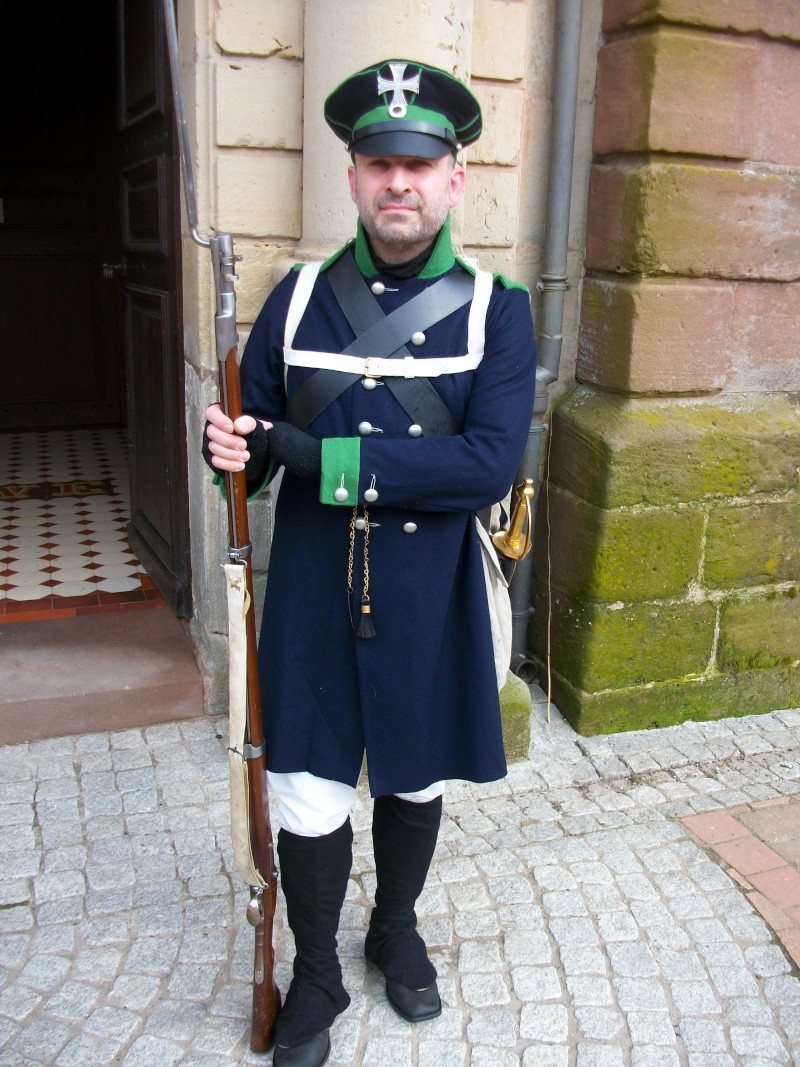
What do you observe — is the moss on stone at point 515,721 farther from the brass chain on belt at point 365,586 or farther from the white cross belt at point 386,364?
the white cross belt at point 386,364

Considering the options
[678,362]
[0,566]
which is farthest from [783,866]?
[0,566]

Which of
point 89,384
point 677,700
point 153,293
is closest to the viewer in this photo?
point 677,700

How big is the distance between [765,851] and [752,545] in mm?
1161

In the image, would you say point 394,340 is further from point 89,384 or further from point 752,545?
point 89,384

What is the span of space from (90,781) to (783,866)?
6.81ft

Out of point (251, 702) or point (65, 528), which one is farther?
point (65, 528)

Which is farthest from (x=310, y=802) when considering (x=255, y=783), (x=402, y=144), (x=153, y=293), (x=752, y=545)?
(x=153, y=293)

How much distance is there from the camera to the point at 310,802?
224 cm

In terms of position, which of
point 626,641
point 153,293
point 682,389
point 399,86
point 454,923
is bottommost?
point 454,923

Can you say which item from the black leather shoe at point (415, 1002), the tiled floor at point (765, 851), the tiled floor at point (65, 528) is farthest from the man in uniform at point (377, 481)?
the tiled floor at point (65, 528)

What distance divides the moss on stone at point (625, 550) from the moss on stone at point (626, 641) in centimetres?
6

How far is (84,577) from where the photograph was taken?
463 cm

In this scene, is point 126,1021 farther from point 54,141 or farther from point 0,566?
point 54,141

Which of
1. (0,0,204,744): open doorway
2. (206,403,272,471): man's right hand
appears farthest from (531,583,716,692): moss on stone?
(206,403,272,471): man's right hand
